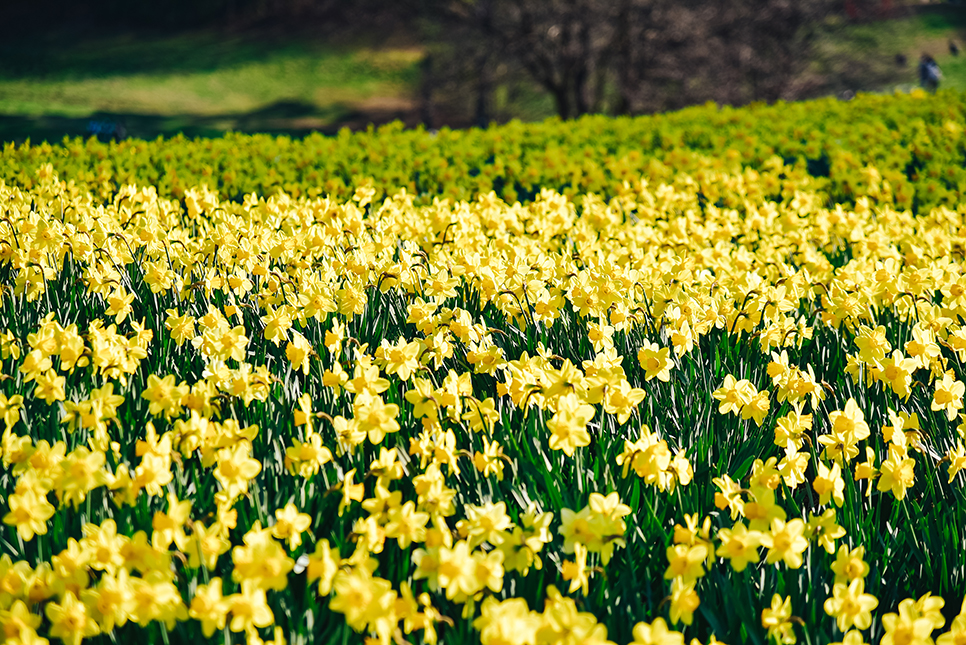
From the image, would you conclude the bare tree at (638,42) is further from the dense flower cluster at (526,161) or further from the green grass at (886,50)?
the dense flower cluster at (526,161)

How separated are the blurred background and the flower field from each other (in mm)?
7536

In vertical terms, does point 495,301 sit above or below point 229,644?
above

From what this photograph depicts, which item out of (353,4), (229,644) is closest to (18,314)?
(229,644)

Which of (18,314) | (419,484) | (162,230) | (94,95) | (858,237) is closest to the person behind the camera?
(419,484)

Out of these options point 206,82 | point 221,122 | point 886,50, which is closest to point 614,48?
point 221,122

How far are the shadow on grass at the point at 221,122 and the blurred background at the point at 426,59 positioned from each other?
71mm

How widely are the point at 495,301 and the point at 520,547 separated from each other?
1376 mm

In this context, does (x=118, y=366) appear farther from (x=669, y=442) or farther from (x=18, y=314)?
(x=669, y=442)

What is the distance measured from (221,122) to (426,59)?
21.1ft

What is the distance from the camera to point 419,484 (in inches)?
65.9

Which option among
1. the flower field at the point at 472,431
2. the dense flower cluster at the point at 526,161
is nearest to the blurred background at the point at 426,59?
the dense flower cluster at the point at 526,161

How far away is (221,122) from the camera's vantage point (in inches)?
857

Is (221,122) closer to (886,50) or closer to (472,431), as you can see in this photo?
(472,431)

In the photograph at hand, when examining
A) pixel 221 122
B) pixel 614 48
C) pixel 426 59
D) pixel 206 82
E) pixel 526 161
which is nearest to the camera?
pixel 526 161
